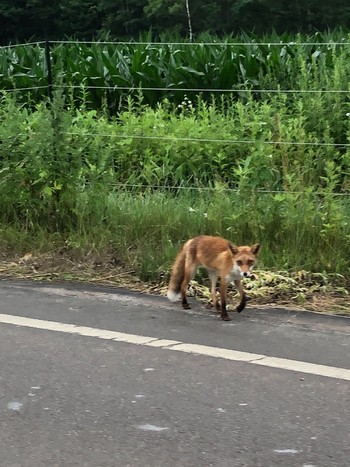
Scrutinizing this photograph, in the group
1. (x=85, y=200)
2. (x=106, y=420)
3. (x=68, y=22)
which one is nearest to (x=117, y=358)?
(x=106, y=420)

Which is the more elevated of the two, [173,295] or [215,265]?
[215,265]

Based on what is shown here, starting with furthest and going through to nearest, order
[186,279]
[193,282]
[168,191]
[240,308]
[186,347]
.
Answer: [168,191] → [193,282] → [186,279] → [240,308] → [186,347]

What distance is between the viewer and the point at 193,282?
618 centimetres

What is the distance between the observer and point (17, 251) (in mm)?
7246

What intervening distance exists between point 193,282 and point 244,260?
3.03 feet

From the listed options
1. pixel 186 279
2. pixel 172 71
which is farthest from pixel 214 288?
pixel 172 71

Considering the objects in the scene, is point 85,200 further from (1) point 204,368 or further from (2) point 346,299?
(1) point 204,368

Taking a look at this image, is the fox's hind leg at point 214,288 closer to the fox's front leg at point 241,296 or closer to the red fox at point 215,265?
the red fox at point 215,265

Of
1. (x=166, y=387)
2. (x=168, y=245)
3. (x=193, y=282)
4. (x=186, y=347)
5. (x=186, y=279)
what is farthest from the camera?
(x=168, y=245)

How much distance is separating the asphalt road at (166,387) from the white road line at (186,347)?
0.01 meters

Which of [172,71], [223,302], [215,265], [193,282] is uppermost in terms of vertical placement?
[172,71]

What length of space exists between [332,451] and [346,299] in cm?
243

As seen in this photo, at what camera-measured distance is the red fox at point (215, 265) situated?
5.40 metres

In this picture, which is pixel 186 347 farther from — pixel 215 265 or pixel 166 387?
pixel 215 265
